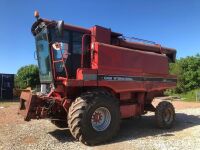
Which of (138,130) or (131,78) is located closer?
(131,78)

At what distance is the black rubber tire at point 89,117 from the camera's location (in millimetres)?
8305

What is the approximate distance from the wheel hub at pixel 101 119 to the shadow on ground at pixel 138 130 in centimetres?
55

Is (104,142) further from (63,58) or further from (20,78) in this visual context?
(20,78)

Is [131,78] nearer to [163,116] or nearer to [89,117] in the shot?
[163,116]

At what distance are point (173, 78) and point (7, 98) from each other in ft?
69.8

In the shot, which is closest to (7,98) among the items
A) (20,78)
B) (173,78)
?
(20,78)

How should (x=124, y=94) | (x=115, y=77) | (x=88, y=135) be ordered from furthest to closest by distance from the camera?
(x=124, y=94), (x=115, y=77), (x=88, y=135)

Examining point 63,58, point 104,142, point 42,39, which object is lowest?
point 104,142

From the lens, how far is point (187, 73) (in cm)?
3469

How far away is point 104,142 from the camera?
28.8ft

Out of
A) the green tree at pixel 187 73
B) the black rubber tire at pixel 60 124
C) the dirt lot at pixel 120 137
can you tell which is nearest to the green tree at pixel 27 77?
the green tree at pixel 187 73

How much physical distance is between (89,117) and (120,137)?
161 cm

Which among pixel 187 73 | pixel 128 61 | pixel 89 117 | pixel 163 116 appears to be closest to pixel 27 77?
pixel 187 73

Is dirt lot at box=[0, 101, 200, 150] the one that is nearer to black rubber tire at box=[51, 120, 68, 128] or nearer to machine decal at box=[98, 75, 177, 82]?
black rubber tire at box=[51, 120, 68, 128]
